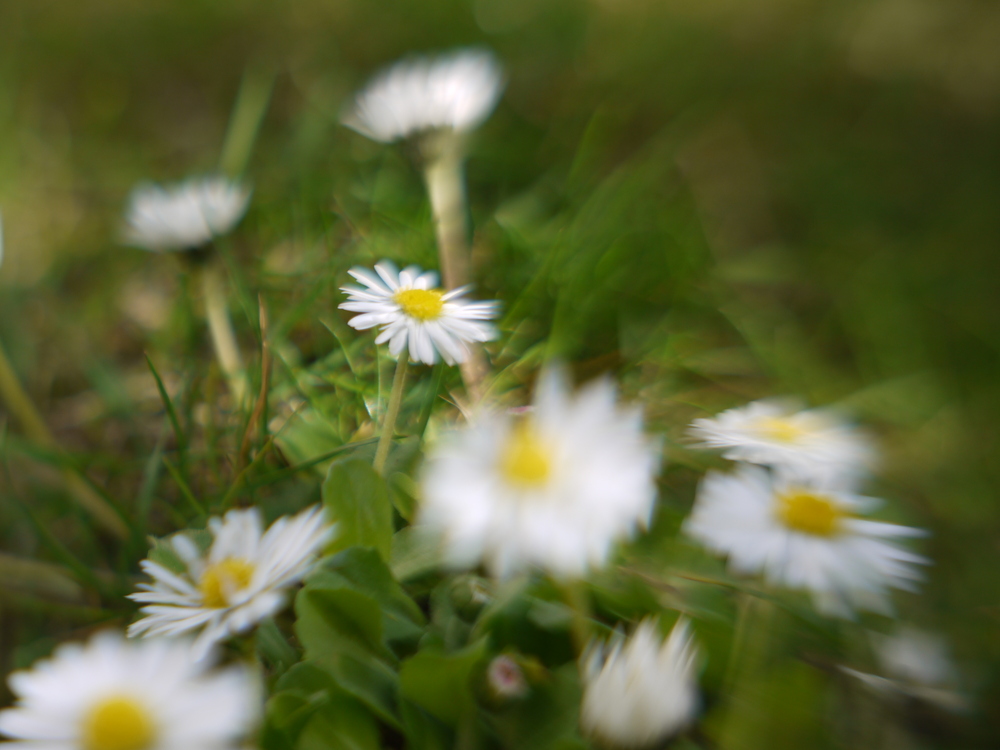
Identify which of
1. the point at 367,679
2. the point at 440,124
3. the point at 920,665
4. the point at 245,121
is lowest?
the point at 920,665

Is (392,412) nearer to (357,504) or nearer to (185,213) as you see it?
(357,504)

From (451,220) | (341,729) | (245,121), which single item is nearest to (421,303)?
(341,729)

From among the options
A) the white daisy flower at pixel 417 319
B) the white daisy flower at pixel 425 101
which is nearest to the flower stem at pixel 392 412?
the white daisy flower at pixel 417 319

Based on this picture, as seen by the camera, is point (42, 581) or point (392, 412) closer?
point (392, 412)

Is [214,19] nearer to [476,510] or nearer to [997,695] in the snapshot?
[476,510]

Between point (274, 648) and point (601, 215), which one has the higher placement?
point (601, 215)

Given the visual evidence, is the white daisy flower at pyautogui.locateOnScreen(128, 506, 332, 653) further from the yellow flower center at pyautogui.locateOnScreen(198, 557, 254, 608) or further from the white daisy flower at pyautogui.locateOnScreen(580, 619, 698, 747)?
the white daisy flower at pyautogui.locateOnScreen(580, 619, 698, 747)

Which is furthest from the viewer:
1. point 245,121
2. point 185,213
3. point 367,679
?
point 245,121

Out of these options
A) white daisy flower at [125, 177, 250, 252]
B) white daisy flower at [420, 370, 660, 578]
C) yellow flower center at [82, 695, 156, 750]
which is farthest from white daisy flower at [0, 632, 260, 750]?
white daisy flower at [125, 177, 250, 252]
